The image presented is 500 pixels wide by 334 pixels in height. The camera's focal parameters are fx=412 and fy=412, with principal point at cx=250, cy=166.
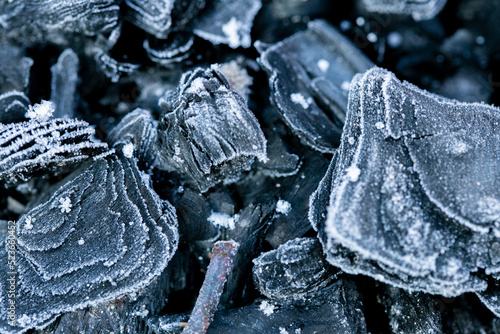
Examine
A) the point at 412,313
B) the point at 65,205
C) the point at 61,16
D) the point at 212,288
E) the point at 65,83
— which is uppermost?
the point at 61,16

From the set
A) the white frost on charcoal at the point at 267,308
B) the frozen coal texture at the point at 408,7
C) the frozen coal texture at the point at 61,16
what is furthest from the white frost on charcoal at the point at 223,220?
the frozen coal texture at the point at 408,7

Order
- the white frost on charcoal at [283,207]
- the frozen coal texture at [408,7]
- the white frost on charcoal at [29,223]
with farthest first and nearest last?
1. the frozen coal texture at [408,7]
2. the white frost on charcoal at [283,207]
3. the white frost on charcoal at [29,223]

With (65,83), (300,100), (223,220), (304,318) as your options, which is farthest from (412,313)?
(65,83)

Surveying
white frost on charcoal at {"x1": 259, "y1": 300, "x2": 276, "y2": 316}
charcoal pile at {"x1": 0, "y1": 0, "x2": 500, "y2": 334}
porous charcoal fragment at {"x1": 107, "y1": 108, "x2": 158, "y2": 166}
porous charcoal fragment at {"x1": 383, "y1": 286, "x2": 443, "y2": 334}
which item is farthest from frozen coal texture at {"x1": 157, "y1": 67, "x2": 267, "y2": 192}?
porous charcoal fragment at {"x1": 383, "y1": 286, "x2": 443, "y2": 334}

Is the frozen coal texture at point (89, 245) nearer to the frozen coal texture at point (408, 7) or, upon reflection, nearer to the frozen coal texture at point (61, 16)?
A: the frozen coal texture at point (61, 16)

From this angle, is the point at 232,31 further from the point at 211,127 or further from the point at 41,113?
the point at 41,113

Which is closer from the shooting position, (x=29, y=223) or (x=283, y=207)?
(x=29, y=223)

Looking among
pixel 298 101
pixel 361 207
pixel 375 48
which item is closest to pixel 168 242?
pixel 361 207

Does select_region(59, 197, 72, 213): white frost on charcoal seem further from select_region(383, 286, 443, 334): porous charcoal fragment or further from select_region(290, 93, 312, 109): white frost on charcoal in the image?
select_region(383, 286, 443, 334): porous charcoal fragment
